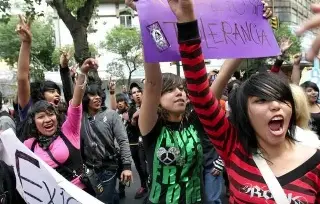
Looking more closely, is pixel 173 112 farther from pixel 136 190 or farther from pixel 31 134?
pixel 136 190

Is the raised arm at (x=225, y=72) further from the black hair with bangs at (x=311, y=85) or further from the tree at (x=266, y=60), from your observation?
the black hair with bangs at (x=311, y=85)

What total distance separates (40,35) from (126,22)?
7244 millimetres

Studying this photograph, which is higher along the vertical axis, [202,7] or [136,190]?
[202,7]

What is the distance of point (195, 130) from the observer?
8.21 ft

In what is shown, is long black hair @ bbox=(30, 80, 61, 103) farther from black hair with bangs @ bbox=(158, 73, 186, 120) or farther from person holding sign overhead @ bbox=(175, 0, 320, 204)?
person holding sign overhead @ bbox=(175, 0, 320, 204)

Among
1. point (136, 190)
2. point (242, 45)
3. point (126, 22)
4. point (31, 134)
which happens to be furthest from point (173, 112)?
point (126, 22)

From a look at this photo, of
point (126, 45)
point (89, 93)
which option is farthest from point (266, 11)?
point (126, 45)

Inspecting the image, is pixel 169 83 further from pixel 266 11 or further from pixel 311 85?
pixel 311 85

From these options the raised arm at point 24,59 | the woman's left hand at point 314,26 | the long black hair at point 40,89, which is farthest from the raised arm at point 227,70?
the long black hair at point 40,89

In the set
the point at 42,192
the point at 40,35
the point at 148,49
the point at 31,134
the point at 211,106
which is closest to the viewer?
the point at 211,106

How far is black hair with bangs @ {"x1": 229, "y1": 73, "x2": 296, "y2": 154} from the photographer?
1737 millimetres

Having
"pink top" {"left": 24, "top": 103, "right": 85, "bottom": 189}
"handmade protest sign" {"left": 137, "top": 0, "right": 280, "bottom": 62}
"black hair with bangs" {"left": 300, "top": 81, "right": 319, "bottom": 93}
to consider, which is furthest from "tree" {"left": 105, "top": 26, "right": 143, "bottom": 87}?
"handmade protest sign" {"left": 137, "top": 0, "right": 280, "bottom": 62}

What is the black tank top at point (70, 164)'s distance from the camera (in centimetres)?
305

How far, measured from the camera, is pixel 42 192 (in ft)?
7.70
